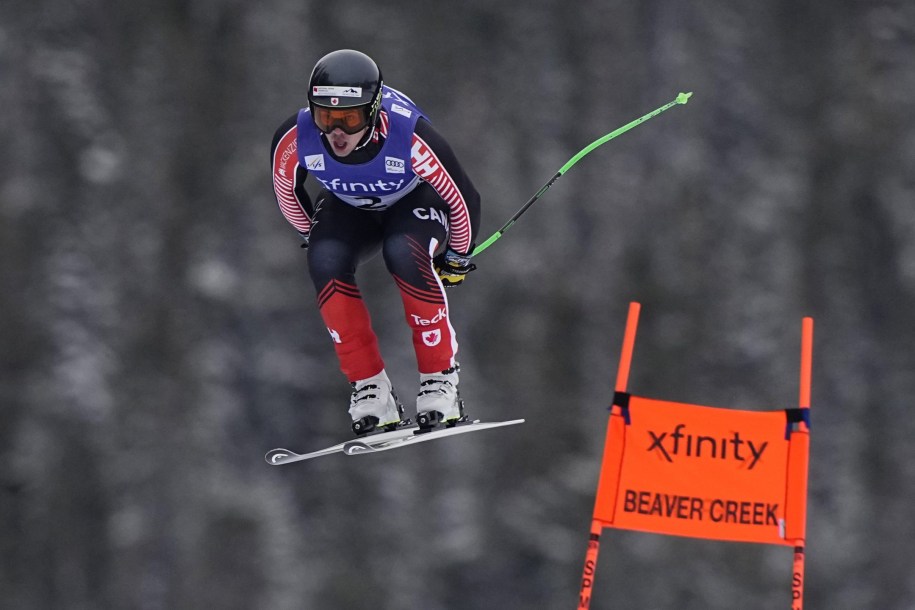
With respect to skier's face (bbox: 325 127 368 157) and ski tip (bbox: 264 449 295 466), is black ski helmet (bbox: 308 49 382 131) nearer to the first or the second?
skier's face (bbox: 325 127 368 157)

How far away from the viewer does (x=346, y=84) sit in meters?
6.12

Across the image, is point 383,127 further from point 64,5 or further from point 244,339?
point 64,5

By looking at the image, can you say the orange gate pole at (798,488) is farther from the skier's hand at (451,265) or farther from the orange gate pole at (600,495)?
the skier's hand at (451,265)

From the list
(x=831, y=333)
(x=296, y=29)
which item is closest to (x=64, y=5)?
(x=296, y=29)

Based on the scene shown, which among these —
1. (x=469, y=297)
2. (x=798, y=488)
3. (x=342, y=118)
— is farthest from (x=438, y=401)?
(x=469, y=297)

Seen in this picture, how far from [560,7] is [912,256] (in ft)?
12.7

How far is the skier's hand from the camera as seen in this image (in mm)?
6844

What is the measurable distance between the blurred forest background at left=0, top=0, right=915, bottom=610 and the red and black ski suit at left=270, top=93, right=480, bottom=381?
492 cm

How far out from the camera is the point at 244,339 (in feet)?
38.0

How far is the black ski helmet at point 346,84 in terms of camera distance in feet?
20.1

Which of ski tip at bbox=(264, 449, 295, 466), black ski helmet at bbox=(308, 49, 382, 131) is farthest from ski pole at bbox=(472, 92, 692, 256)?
ski tip at bbox=(264, 449, 295, 466)

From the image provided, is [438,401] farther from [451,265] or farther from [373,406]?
[451,265]

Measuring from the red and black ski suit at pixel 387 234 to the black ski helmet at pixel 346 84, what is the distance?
0.20 m

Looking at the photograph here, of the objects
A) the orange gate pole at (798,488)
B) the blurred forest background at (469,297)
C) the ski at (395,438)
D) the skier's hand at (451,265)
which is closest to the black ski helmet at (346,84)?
the skier's hand at (451,265)
